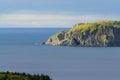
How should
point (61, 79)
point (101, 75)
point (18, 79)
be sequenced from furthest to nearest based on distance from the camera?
point (101, 75)
point (61, 79)
point (18, 79)

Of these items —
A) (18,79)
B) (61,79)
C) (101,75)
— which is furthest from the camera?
(101,75)

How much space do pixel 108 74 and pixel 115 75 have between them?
444 cm

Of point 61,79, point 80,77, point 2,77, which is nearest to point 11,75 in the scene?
point 2,77

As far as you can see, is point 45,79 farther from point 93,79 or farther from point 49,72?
point 49,72

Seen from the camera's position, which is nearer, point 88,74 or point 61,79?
point 61,79

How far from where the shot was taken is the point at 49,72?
199 meters

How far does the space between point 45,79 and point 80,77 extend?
209 ft

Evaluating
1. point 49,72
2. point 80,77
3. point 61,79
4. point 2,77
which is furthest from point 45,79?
point 49,72

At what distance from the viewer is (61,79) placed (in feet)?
575

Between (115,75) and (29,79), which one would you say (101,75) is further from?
(29,79)

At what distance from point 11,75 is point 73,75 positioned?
71.4 meters

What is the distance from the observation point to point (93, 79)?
177750mm

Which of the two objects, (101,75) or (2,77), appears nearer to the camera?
(2,77)

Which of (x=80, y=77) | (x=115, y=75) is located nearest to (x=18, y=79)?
(x=80, y=77)
